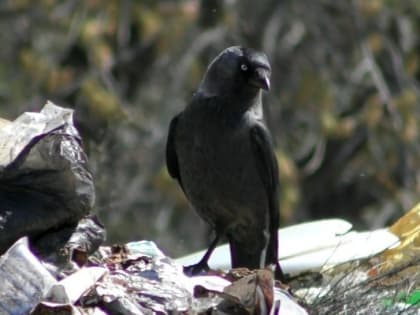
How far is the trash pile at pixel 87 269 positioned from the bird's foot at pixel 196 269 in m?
0.17

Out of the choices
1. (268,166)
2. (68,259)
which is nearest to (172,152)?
(268,166)

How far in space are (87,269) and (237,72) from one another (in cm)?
203

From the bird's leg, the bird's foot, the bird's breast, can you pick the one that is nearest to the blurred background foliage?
the bird's breast

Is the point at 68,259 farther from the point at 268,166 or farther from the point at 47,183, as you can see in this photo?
the point at 268,166

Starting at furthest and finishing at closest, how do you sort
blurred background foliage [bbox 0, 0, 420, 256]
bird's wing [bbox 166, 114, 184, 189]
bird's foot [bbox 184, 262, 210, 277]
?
blurred background foliage [bbox 0, 0, 420, 256] → bird's wing [bbox 166, 114, 184, 189] → bird's foot [bbox 184, 262, 210, 277]

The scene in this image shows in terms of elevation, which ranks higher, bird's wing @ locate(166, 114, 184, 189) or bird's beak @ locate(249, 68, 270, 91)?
bird's beak @ locate(249, 68, 270, 91)

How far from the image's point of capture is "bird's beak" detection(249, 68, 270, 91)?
5.80 meters

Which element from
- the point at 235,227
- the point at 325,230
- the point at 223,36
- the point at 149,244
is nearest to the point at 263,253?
the point at 235,227

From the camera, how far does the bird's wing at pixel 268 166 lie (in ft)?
19.3

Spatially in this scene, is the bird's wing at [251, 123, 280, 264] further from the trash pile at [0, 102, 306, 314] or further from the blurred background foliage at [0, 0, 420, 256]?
the blurred background foliage at [0, 0, 420, 256]

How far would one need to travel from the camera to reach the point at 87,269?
158 inches

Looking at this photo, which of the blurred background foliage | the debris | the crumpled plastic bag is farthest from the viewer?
the blurred background foliage

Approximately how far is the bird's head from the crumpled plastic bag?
1.68m

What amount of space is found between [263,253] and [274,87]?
643cm
